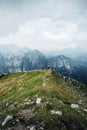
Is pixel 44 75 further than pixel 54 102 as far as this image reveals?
Yes

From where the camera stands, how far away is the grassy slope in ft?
161

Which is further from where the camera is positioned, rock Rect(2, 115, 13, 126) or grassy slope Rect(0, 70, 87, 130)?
rock Rect(2, 115, 13, 126)

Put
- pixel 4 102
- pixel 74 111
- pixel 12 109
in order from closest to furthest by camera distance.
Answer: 1. pixel 74 111
2. pixel 12 109
3. pixel 4 102

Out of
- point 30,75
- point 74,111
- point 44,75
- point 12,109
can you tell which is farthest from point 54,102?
point 30,75

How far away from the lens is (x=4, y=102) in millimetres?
68375

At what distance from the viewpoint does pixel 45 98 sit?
58812 millimetres

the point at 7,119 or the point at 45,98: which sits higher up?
the point at 45,98

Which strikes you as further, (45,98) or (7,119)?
(45,98)

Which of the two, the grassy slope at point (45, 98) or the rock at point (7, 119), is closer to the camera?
the grassy slope at point (45, 98)

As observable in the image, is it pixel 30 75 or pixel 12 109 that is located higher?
pixel 30 75

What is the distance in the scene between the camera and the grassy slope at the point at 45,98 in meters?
49.1

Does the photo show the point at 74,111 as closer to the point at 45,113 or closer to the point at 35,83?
the point at 45,113

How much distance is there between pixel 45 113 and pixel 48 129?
5565 millimetres

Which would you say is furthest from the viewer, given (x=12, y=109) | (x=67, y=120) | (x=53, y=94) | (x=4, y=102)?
(x=4, y=102)
